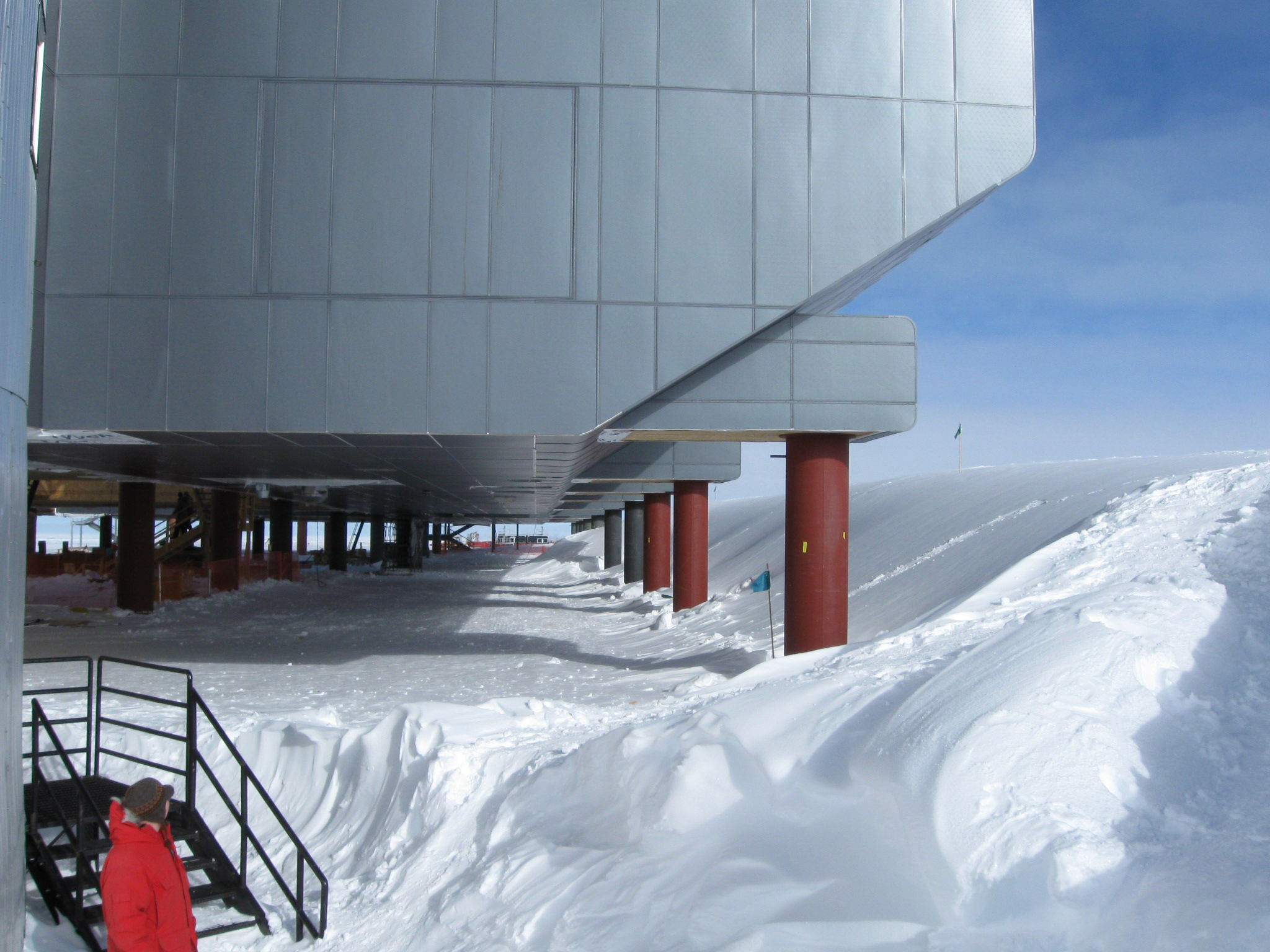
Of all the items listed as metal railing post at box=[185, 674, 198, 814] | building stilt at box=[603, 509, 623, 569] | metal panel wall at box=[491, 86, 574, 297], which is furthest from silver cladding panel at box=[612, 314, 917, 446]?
building stilt at box=[603, 509, 623, 569]

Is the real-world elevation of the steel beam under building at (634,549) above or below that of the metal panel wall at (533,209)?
below

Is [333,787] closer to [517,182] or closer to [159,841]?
[159,841]

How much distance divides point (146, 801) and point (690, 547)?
23472mm

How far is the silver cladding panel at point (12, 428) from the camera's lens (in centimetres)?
525

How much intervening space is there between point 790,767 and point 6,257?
5447mm

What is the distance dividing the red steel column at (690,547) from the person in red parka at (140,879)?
22738 mm

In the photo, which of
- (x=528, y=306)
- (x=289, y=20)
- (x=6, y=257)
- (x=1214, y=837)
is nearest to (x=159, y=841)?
(x=6, y=257)

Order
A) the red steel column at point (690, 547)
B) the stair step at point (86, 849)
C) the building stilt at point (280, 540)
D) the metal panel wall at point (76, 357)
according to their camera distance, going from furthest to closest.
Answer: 1. the building stilt at point (280, 540)
2. the red steel column at point (690, 547)
3. the metal panel wall at point (76, 357)
4. the stair step at point (86, 849)

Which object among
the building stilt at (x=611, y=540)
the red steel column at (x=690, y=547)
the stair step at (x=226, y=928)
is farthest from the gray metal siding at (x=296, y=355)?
the building stilt at (x=611, y=540)

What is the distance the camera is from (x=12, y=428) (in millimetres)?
5512

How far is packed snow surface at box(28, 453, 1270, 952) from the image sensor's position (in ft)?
13.9

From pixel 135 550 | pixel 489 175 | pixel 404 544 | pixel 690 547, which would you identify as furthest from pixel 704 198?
pixel 404 544

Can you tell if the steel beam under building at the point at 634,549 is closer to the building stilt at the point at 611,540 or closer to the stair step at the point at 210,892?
the building stilt at the point at 611,540

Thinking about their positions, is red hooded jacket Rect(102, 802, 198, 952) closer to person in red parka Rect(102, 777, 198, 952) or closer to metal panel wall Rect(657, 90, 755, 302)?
person in red parka Rect(102, 777, 198, 952)
